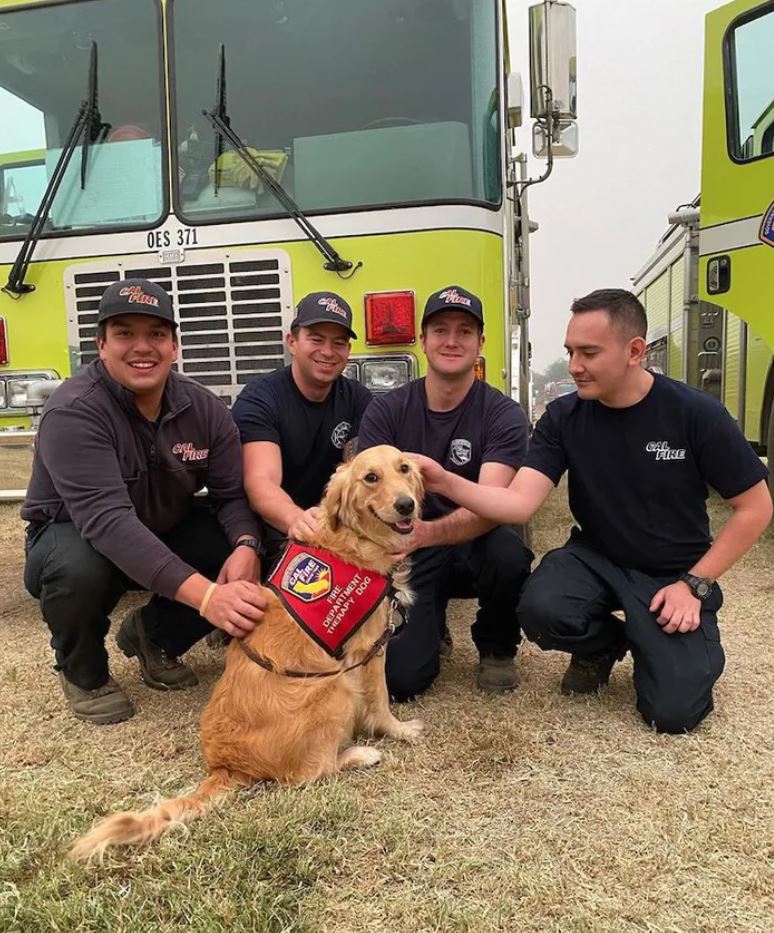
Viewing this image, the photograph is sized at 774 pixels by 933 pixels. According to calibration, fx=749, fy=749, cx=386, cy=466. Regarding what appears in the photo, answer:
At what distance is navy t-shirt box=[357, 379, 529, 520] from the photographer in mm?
3213

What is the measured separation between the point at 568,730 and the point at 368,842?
100 centimetres

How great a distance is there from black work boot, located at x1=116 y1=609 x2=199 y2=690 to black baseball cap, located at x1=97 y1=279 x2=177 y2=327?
134 cm

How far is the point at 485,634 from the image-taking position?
3262 mm

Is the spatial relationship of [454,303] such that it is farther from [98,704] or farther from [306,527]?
[98,704]

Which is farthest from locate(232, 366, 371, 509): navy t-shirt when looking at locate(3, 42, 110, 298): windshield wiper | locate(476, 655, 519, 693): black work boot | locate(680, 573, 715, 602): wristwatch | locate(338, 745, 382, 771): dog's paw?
locate(680, 573, 715, 602): wristwatch

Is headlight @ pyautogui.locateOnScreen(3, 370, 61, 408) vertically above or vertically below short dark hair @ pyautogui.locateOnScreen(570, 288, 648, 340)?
below

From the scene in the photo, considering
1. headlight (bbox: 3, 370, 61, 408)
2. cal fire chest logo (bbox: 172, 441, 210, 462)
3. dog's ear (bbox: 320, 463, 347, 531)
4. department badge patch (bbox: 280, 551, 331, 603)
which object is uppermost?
headlight (bbox: 3, 370, 61, 408)

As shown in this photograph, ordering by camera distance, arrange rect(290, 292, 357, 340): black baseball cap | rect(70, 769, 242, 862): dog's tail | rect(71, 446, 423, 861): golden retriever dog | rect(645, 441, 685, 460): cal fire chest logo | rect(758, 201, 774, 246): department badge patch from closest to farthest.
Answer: rect(70, 769, 242, 862): dog's tail < rect(71, 446, 423, 861): golden retriever dog < rect(645, 441, 685, 460): cal fire chest logo < rect(290, 292, 357, 340): black baseball cap < rect(758, 201, 774, 246): department badge patch

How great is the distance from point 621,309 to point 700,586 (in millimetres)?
1072

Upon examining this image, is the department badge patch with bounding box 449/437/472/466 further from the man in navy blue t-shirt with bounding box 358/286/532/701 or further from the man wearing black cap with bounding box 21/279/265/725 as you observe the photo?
the man wearing black cap with bounding box 21/279/265/725

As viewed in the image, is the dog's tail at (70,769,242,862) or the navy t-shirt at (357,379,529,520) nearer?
the dog's tail at (70,769,242,862)

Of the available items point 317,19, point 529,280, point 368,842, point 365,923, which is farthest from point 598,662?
point 529,280

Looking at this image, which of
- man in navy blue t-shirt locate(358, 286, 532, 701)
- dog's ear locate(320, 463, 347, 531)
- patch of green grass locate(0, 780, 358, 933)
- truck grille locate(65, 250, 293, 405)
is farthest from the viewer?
truck grille locate(65, 250, 293, 405)

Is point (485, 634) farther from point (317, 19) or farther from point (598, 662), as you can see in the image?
point (317, 19)
